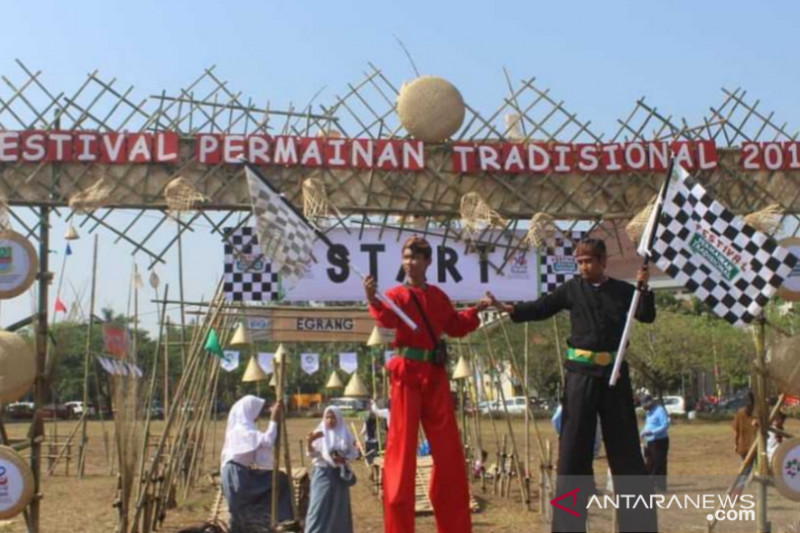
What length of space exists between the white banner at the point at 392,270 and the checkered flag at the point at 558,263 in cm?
7

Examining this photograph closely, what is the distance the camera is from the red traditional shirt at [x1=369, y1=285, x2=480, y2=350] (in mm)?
4883

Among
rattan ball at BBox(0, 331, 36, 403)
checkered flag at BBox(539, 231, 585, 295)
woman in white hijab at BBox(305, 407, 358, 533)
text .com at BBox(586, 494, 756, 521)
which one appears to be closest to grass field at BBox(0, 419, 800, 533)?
text .com at BBox(586, 494, 756, 521)

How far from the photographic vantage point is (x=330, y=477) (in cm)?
695

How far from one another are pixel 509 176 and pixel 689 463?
10.5 meters

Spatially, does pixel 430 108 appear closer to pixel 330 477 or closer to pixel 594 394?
pixel 330 477

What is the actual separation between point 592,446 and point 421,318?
101cm

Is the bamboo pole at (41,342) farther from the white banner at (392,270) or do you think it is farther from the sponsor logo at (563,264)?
the sponsor logo at (563,264)

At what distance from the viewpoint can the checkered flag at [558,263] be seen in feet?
24.7

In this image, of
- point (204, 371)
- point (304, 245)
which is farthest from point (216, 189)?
point (204, 371)

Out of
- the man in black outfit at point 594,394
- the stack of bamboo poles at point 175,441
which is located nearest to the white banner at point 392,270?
the stack of bamboo poles at point 175,441

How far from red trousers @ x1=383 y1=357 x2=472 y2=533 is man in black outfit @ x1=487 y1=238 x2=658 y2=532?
0.48 m

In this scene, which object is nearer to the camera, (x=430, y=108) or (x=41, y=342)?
(x=41, y=342)

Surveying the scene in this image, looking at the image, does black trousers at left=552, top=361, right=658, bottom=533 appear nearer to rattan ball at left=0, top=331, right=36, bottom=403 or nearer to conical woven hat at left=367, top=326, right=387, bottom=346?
rattan ball at left=0, top=331, right=36, bottom=403

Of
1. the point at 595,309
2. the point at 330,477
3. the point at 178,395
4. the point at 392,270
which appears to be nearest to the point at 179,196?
the point at 392,270
